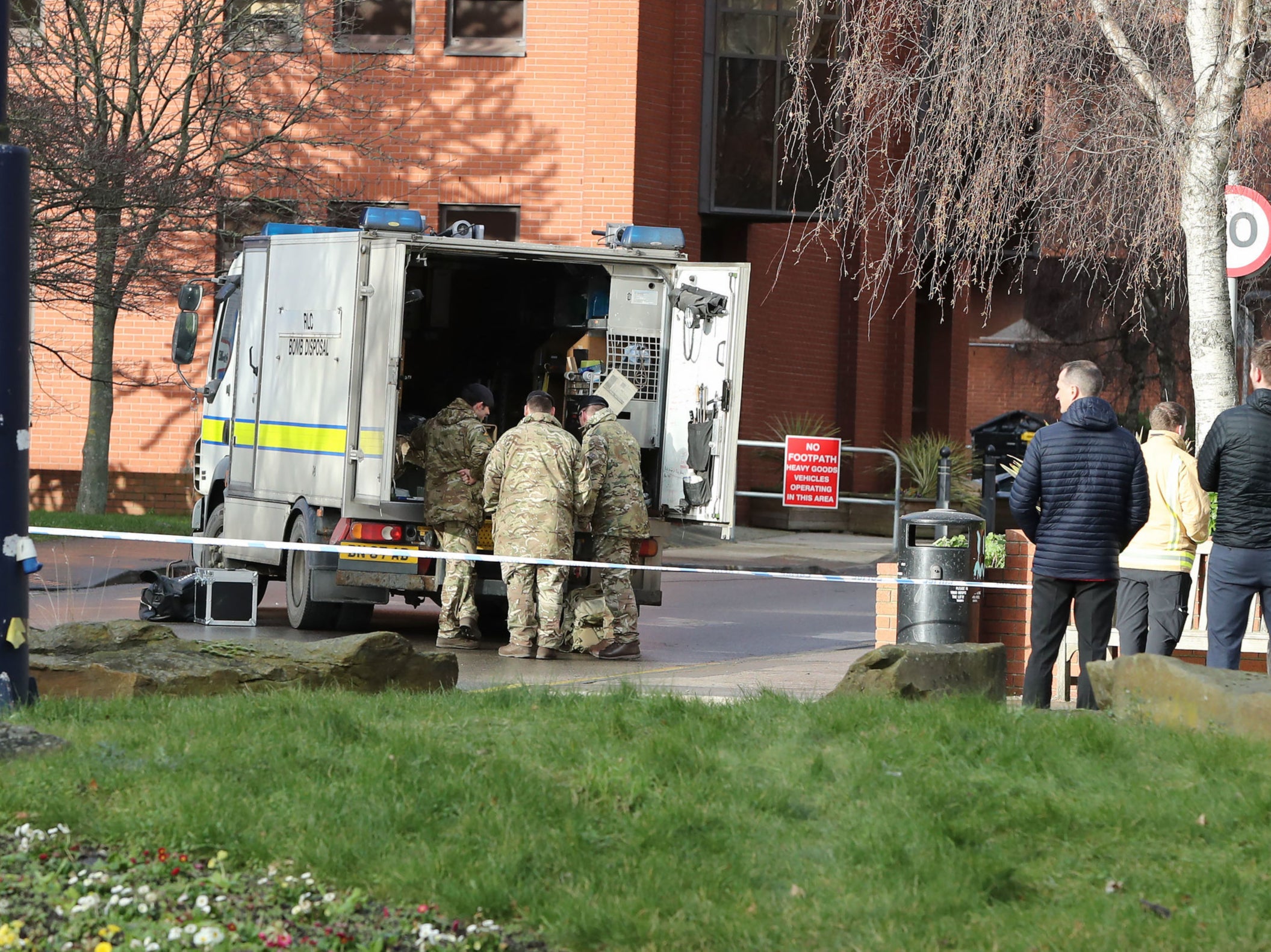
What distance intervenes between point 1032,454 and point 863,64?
4025 millimetres

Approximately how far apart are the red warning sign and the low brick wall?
8.15 m

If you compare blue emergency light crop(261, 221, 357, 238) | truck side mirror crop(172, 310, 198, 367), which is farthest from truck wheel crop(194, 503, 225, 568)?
blue emergency light crop(261, 221, 357, 238)

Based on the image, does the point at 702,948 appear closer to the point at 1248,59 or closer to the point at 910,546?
the point at 910,546

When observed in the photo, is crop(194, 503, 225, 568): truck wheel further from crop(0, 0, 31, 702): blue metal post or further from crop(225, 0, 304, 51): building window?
crop(225, 0, 304, 51): building window

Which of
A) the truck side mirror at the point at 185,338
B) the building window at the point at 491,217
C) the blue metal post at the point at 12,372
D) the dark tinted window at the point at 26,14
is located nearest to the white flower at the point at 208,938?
the blue metal post at the point at 12,372

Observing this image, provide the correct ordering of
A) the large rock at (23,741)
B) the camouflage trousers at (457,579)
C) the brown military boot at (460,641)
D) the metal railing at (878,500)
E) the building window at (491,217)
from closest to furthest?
the large rock at (23,741) → the camouflage trousers at (457,579) → the brown military boot at (460,641) → the metal railing at (878,500) → the building window at (491,217)

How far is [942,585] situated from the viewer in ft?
31.7

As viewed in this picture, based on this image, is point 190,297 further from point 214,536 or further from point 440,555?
point 440,555

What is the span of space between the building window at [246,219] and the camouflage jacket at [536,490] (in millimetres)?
10428

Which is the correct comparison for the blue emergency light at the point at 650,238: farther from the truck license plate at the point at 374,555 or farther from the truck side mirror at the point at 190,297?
the truck side mirror at the point at 190,297

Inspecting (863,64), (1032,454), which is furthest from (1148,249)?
(1032,454)

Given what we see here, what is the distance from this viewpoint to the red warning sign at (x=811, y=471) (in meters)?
19.3

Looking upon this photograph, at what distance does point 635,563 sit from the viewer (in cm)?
1223

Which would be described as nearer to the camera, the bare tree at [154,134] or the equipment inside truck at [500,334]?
the equipment inside truck at [500,334]
